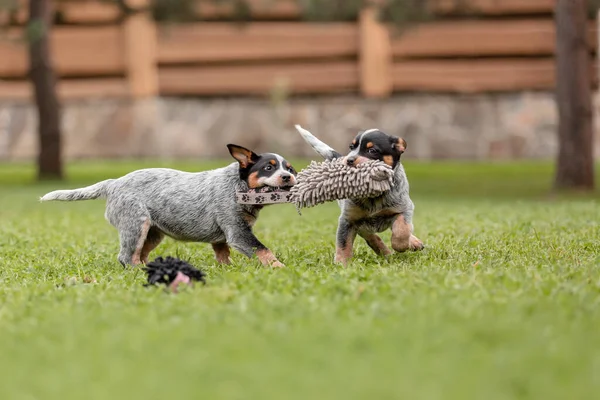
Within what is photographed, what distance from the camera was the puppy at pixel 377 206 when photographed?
6680 millimetres

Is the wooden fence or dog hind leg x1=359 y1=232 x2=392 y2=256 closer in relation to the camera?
dog hind leg x1=359 y1=232 x2=392 y2=256

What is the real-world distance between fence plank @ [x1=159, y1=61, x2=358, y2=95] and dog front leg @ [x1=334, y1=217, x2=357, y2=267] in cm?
1396

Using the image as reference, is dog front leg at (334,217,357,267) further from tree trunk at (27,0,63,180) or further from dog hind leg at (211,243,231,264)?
tree trunk at (27,0,63,180)

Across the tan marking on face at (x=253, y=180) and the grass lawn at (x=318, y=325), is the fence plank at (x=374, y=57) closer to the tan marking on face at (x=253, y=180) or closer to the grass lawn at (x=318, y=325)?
the grass lawn at (x=318, y=325)

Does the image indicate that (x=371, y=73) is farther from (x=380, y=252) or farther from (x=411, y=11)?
(x=380, y=252)

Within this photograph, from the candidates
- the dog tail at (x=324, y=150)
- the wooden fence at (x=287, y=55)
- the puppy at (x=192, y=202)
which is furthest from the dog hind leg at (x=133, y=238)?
the wooden fence at (x=287, y=55)

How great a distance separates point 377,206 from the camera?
22.4 ft

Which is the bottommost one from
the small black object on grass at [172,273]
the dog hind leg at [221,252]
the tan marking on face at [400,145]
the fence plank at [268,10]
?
the dog hind leg at [221,252]

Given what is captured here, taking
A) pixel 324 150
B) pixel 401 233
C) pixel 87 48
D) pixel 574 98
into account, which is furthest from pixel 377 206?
pixel 87 48

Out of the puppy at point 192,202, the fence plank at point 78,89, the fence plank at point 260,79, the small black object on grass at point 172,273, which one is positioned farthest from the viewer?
the fence plank at point 78,89

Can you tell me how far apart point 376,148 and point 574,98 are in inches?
340

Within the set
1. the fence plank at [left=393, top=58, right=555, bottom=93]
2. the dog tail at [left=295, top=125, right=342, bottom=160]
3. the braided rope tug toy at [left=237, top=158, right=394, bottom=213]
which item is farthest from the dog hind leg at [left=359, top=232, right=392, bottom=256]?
the fence plank at [left=393, top=58, right=555, bottom=93]

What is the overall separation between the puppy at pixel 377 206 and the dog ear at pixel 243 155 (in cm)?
53

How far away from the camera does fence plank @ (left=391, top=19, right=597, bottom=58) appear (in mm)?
20422
